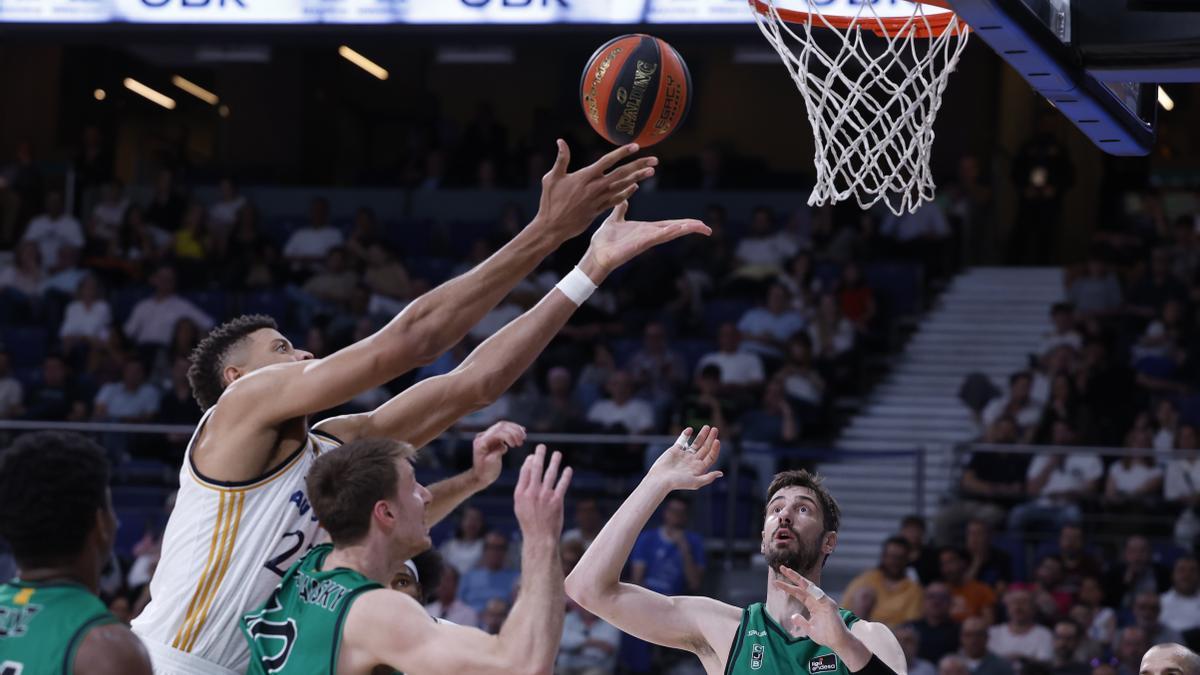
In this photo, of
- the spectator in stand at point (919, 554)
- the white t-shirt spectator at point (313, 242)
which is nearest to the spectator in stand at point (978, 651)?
the spectator in stand at point (919, 554)

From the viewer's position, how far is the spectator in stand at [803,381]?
11.3 metres

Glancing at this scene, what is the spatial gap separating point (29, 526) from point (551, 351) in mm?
9339

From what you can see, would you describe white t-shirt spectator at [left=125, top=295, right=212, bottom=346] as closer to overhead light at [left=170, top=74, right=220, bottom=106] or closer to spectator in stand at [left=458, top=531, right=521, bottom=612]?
spectator in stand at [left=458, top=531, right=521, bottom=612]

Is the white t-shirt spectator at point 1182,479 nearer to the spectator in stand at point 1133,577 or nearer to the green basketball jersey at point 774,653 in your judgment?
the spectator in stand at point 1133,577

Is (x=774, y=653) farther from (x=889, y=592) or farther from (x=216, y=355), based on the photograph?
(x=889, y=592)

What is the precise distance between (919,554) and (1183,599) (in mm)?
1494

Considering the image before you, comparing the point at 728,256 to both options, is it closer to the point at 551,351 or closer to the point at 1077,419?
the point at 551,351

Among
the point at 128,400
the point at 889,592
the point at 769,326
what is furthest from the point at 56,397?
the point at 889,592

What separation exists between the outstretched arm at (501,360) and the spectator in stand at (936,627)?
208 inches

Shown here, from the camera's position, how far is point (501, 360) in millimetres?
4082

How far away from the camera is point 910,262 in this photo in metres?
13.5

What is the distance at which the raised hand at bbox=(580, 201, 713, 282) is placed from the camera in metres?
4.06

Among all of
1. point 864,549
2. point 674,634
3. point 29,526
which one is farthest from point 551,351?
point 29,526

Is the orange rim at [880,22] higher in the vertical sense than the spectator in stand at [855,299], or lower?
higher
